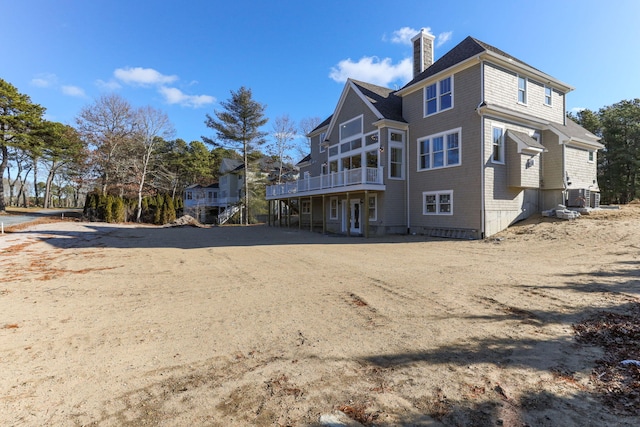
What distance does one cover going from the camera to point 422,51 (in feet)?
63.2

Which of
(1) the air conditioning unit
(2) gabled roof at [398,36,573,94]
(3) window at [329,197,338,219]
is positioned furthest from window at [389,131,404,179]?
(1) the air conditioning unit

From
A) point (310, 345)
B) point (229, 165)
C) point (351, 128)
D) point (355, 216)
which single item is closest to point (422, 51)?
point (351, 128)

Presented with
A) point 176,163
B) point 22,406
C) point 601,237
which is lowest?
point 22,406

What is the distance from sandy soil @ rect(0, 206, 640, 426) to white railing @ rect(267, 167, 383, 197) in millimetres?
9030

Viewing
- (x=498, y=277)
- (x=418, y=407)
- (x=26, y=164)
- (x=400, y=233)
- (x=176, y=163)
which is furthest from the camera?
(x=26, y=164)

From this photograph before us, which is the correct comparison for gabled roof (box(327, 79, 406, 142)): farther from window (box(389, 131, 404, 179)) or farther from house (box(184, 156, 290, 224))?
house (box(184, 156, 290, 224))

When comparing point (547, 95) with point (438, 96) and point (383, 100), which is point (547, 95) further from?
point (383, 100)

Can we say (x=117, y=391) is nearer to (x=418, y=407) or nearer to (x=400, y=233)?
(x=418, y=407)

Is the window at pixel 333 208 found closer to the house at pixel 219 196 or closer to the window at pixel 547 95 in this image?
the window at pixel 547 95

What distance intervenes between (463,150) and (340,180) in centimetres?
637

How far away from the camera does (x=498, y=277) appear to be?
6.69m

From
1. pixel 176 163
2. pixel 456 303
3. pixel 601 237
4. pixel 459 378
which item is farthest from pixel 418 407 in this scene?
pixel 176 163

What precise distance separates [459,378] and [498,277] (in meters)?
4.58

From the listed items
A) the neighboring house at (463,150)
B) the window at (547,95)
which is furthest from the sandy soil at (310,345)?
the window at (547,95)
